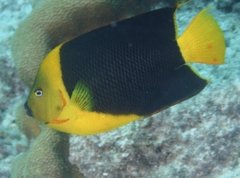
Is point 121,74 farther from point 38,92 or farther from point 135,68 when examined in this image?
point 38,92

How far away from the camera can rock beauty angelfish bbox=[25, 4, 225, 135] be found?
1281 millimetres

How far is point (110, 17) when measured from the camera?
2.60 m

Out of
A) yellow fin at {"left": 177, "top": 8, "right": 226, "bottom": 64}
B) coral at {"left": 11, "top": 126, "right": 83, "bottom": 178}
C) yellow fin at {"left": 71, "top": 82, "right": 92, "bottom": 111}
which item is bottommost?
coral at {"left": 11, "top": 126, "right": 83, "bottom": 178}

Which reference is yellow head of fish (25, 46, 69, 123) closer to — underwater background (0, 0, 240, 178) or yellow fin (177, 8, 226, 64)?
yellow fin (177, 8, 226, 64)

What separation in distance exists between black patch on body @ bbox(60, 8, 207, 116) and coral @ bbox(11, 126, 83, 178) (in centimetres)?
114

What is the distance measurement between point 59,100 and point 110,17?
58.5 inches

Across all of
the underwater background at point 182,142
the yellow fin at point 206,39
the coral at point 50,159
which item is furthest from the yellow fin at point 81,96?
the coral at point 50,159

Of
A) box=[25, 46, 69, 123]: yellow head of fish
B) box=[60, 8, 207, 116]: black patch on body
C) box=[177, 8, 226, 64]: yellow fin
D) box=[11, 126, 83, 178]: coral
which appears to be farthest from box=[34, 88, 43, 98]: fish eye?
box=[11, 126, 83, 178]: coral

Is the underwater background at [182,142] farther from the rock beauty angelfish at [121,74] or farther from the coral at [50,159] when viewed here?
the rock beauty angelfish at [121,74]

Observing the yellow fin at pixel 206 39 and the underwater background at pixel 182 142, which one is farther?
the underwater background at pixel 182 142

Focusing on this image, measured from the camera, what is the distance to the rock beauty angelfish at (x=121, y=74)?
4.20ft

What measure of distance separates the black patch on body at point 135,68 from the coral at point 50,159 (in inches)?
44.7

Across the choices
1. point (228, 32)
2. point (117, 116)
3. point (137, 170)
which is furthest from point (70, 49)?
point (228, 32)

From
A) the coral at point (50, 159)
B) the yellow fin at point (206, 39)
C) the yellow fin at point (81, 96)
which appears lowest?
the coral at point (50, 159)
